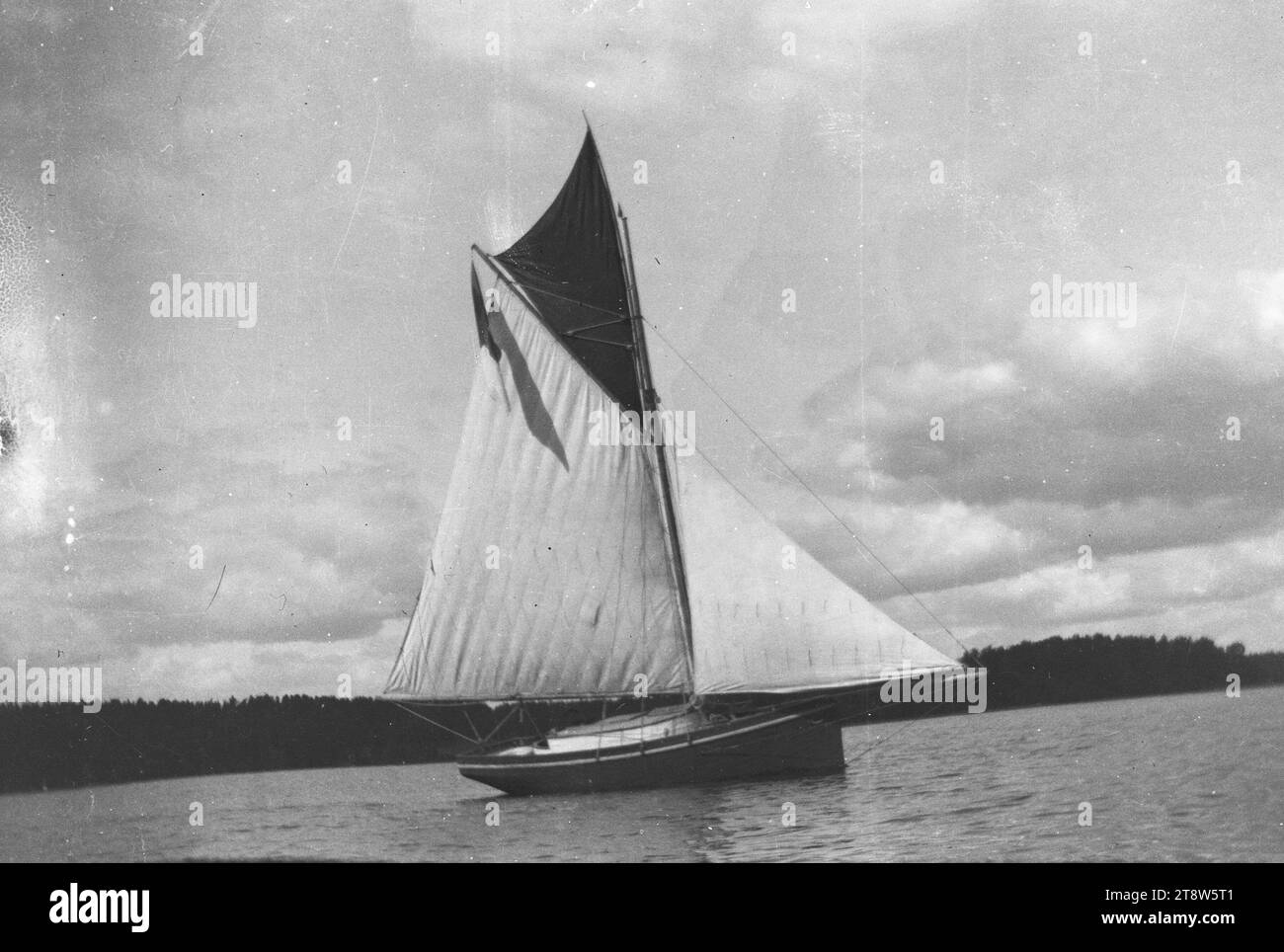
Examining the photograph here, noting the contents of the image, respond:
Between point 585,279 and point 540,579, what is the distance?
5.43 metres

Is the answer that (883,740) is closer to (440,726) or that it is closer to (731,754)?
(731,754)

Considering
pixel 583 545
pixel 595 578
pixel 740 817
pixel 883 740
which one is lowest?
pixel 883 740

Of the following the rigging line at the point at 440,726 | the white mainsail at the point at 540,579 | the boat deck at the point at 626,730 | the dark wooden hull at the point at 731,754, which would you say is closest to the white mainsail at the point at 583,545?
the white mainsail at the point at 540,579

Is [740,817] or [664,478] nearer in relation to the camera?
[740,817]

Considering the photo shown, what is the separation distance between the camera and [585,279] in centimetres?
2025

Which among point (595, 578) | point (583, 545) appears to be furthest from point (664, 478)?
point (595, 578)

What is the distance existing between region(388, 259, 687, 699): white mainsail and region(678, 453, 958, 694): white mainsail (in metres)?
1.02

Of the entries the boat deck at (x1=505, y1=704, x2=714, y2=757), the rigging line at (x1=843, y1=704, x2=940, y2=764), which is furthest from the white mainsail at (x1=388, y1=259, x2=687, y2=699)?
the rigging line at (x1=843, y1=704, x2=940, y2=764)

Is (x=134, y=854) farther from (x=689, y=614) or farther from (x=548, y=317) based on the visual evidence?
(x=548, y=317)

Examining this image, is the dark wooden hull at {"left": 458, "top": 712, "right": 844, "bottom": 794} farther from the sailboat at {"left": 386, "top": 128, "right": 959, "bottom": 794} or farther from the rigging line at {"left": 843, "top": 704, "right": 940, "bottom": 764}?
the rigging line at {"left": 843, "top": 704, "right": 940, "bottom": 764}

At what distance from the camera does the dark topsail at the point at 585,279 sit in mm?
17453

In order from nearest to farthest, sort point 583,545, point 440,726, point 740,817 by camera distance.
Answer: point 740,817
point 583,545
point 440,726

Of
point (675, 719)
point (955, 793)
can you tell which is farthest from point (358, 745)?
point (955, 793)

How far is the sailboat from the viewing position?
18.2 meters
